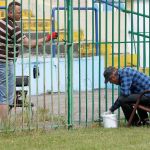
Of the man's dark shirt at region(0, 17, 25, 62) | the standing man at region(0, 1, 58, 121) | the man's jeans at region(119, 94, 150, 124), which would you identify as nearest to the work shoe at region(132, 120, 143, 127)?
the man's jeans at region(119, 94, 150, 124)

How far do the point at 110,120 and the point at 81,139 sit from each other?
3.93 feet

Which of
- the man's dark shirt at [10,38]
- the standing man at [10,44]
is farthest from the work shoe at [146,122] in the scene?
the man's dark shirt at [10,38]

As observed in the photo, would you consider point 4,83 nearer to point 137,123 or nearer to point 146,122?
point 137,123

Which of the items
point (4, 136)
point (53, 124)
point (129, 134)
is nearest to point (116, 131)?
point (129, 134)

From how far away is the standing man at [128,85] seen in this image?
9648 millimetres

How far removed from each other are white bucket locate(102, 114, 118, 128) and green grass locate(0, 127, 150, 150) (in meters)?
0.14

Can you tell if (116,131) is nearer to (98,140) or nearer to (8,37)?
(98,140)

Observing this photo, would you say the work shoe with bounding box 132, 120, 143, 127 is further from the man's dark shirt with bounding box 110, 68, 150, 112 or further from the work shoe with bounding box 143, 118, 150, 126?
the man's dark shirt with bounding box 110, 68, 150, 112

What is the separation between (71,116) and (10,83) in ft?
3.59

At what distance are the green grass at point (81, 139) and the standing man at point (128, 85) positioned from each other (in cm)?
38

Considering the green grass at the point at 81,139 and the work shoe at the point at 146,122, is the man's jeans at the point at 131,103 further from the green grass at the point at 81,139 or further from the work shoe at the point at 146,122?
the green grass at the point at 81,139

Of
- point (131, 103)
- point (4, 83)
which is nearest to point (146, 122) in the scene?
point (131, 103)

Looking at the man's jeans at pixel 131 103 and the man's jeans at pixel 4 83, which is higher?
the man's jeans at pixel 4 83

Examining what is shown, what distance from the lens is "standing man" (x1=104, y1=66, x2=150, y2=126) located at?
9.65 metres
